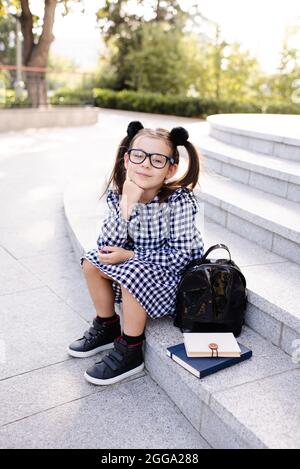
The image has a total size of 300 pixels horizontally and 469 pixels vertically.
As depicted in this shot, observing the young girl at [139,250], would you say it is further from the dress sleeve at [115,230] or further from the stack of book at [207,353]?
the stack of book at [207,353]

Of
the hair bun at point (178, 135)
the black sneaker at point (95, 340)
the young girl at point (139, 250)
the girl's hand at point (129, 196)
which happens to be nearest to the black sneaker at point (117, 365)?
the young girl at point (139, 250)

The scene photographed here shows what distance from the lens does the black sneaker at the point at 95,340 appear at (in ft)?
8.16

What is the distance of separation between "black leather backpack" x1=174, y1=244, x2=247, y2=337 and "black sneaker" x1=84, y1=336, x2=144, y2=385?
10.9 inches

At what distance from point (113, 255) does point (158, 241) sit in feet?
0.91

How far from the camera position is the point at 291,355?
89.0 inches

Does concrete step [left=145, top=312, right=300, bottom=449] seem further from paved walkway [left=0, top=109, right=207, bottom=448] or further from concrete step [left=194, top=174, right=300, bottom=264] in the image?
concrete step [left=194, top=174, right=300, bottom=264]

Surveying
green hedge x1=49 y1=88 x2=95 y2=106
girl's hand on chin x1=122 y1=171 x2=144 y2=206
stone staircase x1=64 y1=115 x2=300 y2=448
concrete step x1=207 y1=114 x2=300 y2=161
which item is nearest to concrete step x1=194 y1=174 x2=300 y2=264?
stone staircase x1=64 y1=115 x2=300 y2=448

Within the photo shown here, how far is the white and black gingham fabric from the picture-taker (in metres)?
2.36

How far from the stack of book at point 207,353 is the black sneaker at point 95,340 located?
0.43 meters

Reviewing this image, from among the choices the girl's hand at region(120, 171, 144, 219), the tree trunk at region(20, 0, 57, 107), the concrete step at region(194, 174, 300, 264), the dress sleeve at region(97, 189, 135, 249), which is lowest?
the concrete step at region(194, 174, 300, 264)

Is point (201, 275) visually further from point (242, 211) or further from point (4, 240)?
point (4, 240)
